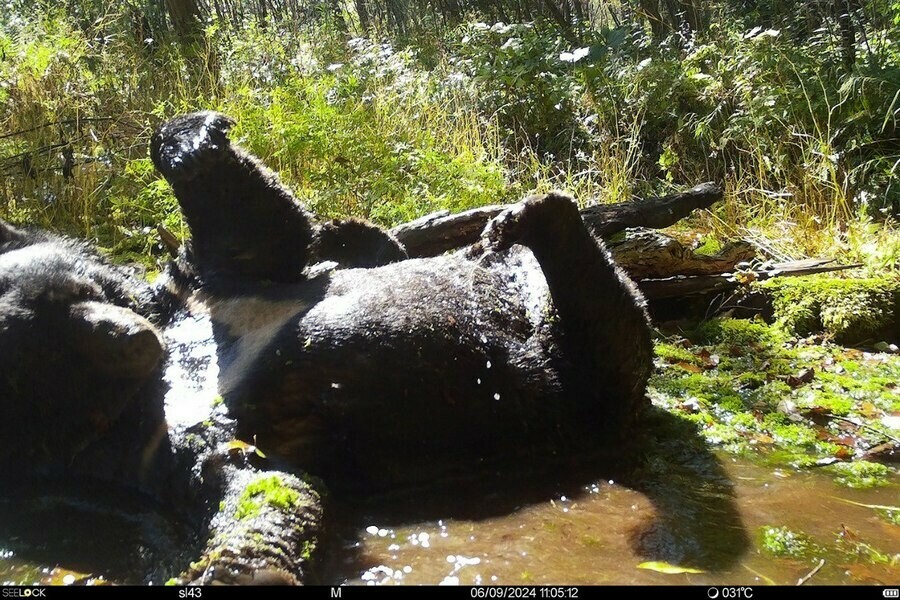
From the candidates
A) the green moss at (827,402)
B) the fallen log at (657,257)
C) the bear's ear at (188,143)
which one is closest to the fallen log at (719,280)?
the fallen log at (657,257)

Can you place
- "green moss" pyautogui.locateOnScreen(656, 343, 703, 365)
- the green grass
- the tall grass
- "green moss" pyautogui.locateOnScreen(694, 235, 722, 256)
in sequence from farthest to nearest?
the tall grass < "green moss" pyautogui.locateOnScreen(694, 235, 722, 256) < "green moss" pyautogui.locateOnScreen(656, 343, 703, 365) < the green grass

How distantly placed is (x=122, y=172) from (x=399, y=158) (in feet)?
6.20

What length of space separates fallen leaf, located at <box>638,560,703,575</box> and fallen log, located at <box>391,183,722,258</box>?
2.12 metres

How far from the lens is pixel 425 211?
182 inches

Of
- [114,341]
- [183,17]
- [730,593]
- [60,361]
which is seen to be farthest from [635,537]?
[183,17]

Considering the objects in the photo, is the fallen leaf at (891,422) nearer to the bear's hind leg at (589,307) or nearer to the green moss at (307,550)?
the bear's hind leg at (589,307)

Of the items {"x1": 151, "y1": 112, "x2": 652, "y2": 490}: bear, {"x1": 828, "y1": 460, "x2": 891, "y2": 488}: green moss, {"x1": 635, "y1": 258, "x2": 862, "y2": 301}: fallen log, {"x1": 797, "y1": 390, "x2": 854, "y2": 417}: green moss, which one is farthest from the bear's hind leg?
{"x1": 635, "y1": 258, "x2": 862, "y2": 301}: fallen log

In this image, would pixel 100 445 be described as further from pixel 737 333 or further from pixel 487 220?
pixel 737 333

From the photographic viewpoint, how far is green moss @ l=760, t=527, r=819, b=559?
1.82m

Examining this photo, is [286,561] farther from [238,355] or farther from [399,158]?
[399,158]

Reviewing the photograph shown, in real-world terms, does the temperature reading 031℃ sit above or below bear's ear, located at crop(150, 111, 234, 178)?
below

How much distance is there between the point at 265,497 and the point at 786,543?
131cm

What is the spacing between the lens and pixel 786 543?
188 cm

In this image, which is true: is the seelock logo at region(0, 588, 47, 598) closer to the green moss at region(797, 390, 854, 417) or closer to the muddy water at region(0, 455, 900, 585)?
the muddy water at region(0, 455, 900, 585)
